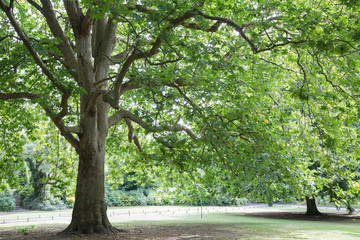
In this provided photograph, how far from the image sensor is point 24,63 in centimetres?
1085

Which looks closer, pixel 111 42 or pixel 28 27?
pixel 111 42

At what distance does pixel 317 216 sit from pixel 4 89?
80.4 ft

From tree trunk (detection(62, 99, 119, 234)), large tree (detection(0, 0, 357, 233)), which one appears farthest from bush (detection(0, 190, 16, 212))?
tree trunk (detection(62, 99, 119, 234))

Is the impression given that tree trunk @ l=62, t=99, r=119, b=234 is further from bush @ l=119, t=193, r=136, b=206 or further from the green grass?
bush @ l=119, t=193, r=136, b=206

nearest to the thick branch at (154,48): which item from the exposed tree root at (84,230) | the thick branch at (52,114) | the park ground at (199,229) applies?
the thick branch at (52,114)

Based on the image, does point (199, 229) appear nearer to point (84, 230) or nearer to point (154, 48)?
point (84, 230)

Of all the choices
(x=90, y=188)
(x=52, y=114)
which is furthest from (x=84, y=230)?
(x=52, y=114)

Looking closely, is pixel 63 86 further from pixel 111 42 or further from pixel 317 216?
pixel 317 216

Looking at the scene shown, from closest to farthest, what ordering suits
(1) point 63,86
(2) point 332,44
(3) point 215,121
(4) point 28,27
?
(2) point 332,44 → (1) point 63,86 → (3) point 215,121 → (4) point 28,27

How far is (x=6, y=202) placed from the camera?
34594 millimetres

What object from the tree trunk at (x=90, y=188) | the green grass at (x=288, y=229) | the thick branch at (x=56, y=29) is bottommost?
the green grass at (x=288, y=229)

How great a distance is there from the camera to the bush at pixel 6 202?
34359 mm

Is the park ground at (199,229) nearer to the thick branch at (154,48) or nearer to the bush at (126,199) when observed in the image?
the thick branch at (154,48)

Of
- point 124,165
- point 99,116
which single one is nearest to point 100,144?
point 99,116
